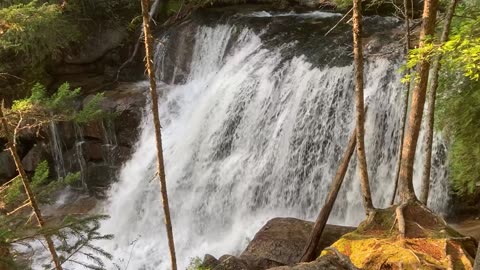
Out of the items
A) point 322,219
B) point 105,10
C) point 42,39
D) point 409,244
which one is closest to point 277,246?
point 322,219

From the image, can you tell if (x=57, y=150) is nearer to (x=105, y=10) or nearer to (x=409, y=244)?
(x=105, y=10)

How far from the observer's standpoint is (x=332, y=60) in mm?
13594

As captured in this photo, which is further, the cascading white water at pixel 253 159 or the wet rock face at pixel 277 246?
the cascading white water at pixel 253 159

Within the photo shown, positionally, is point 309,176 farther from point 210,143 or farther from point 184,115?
point 184,115

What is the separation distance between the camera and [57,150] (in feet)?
53.0

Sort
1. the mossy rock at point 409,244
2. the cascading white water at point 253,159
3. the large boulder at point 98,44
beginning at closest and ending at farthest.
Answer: the mossy rock at point 409,244
the cascading white water at point 253,159
the large boulder at point 98,44

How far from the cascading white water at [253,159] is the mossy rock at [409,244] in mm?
4400

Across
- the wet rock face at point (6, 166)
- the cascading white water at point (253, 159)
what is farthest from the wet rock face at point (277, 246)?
the wet rock face at point (6, 166)

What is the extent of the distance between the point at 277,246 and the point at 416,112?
3.88 metres

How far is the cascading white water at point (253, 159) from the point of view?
1173 centimetres

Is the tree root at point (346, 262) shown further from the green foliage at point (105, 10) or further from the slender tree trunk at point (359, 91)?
the green foliage at point (105, 10)

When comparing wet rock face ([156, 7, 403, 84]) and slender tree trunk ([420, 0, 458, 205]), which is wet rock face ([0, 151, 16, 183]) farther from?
slender tree trunk ([420, 0, 458, 205])

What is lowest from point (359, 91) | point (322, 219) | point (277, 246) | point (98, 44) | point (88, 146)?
point (277, 246)

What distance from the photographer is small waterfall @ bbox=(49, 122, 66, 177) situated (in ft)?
52.6
